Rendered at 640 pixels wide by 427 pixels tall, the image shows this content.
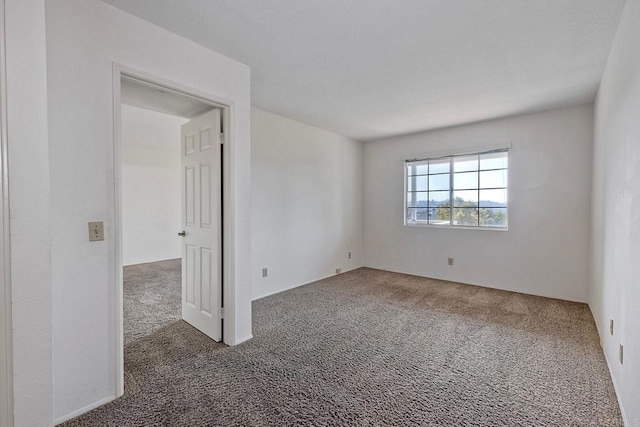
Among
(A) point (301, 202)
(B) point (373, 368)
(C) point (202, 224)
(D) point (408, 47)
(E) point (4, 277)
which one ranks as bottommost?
(B) point (373, 368)

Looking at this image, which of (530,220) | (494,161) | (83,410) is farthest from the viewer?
(494,161)

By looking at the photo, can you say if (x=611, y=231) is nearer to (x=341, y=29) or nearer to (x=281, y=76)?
(x=341, y=29)

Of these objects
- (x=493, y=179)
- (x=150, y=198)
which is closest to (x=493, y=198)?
(x=493, y=179)

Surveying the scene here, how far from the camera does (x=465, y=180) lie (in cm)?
446

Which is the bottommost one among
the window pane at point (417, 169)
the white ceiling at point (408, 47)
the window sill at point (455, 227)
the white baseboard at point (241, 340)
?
the white baseboard at point (241, 340)

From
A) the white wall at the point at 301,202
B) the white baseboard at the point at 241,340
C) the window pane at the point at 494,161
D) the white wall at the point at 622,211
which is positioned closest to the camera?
the white wall at the point at 622,211

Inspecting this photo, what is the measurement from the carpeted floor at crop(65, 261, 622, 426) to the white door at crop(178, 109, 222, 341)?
22 centimetres

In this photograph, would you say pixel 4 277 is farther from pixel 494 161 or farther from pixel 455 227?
pixel 494 161

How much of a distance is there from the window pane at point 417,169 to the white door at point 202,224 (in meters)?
3.54

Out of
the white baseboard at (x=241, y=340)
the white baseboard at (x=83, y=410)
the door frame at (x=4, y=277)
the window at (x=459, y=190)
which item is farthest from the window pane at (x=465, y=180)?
the door frame at (x=4, y=277)

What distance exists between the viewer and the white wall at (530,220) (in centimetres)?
356

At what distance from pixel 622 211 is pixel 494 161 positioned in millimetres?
2555

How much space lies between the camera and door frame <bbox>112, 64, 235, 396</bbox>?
1815 mm

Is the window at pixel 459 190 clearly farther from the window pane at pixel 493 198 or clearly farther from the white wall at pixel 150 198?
the white wall at pixel 150 198
